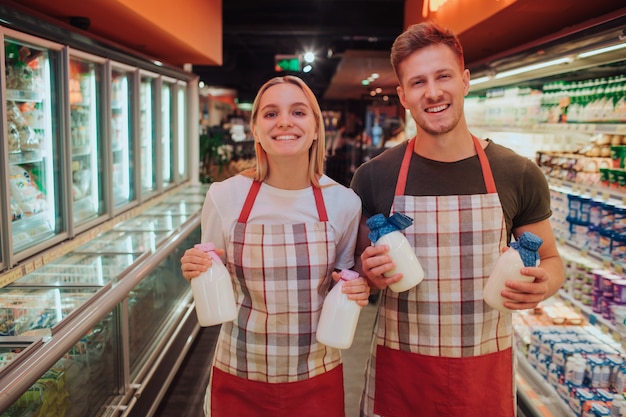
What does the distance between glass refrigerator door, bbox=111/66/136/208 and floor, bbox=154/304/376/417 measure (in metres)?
1.34

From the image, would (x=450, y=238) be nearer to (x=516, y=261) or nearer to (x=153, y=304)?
(x=516, y=261)

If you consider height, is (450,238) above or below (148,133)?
below

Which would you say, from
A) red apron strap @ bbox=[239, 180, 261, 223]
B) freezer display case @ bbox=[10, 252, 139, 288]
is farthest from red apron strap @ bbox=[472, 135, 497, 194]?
freezer display case @ bbox=[10, 252, 139, 288]

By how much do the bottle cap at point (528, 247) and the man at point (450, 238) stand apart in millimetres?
284

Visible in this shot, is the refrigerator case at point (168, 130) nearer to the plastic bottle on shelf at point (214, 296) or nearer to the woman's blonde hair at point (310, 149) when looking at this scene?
the woman's blonde hair at point (310, 149)

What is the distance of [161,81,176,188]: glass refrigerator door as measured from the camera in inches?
244

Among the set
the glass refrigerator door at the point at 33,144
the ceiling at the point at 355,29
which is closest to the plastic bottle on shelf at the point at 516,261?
the ceiling at the point at 355,29

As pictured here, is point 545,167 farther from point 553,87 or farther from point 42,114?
point 42,114

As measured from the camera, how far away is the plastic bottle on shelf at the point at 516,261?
65.2 inches

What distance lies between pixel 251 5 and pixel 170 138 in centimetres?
403

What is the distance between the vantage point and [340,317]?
1775 mm

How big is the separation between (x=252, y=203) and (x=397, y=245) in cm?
49

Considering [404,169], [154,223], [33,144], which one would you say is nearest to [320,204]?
[404,169]

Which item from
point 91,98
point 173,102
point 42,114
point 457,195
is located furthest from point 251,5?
point 457,195
